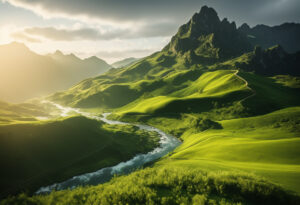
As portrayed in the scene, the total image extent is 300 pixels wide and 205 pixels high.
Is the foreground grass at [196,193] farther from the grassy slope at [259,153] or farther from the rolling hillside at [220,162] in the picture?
the grassy slope at [259,153]

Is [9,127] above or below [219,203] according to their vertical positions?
above

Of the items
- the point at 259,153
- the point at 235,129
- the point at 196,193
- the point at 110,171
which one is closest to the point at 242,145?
the point at 259,153

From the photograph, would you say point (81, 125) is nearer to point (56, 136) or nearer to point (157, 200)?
point (56, 136)

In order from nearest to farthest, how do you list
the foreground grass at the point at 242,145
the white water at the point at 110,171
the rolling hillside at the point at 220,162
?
the rolling hillside at the point at 220,162
the foreground grass at the point at 242,145
the white water at the point at 110,171

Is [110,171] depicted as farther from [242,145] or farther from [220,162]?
[242,145]

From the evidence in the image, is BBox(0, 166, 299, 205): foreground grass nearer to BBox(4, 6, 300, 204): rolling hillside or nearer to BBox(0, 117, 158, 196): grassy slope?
BBox(4, 6, 300, 204): rolling hillside

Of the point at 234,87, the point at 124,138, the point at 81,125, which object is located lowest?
the point at 124,138

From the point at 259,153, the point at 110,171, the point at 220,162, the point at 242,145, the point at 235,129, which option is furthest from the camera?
the point at 235,129

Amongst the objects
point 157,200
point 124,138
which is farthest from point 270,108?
point 157,200

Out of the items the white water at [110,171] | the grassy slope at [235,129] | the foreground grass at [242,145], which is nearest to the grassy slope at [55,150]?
the white water at [110,171]
